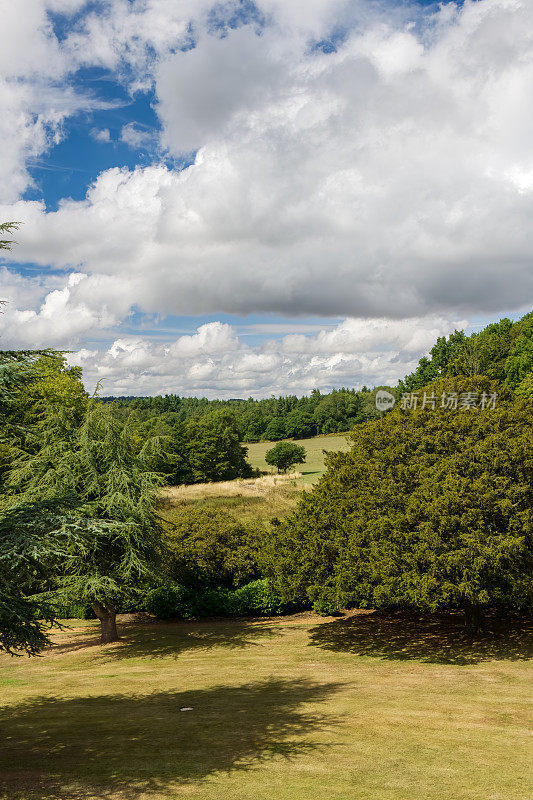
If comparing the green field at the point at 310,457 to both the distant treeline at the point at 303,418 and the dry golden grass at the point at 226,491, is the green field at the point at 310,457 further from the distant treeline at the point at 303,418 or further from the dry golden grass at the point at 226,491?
the dry golden grass at the point at 226,491

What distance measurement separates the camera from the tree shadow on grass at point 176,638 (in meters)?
21.0

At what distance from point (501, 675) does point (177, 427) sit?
71.3 meters

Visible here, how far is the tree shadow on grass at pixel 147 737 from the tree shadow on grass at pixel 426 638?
484 cm

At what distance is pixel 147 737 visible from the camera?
11531mm

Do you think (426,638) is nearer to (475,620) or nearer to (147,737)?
(475,620)

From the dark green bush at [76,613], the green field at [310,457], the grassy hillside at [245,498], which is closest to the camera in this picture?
the dark green bush at [76,613]

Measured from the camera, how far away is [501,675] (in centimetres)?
1581

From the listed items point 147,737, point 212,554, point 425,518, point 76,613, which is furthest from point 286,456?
point 147,737

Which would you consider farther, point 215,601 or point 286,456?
point 286,456

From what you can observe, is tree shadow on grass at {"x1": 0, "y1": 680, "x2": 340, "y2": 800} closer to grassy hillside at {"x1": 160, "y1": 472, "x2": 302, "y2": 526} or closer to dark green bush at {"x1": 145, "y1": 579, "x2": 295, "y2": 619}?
dark green bush at {"x1": 145, "y1": 579, "x2": 295, "y2": 619}

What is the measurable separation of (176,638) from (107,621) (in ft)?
9.95

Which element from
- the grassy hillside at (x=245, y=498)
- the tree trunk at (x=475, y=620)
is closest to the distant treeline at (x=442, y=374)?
the grassy hillside at (x=245, y=498)
